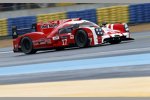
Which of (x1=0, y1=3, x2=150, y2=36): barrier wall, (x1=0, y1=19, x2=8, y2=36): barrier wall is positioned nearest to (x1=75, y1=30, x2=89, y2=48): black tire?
(x1=0, y1=3, x2=150, y2=36): barrier wall

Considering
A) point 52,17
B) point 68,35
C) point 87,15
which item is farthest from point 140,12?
point 68,35

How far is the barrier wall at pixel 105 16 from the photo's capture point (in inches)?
989

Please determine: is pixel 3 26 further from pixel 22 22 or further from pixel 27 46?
pixel 27 46

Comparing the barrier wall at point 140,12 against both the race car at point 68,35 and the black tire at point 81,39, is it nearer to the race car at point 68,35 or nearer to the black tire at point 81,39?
the race car at point 68,35

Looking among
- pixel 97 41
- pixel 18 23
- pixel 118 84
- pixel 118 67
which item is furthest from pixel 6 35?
pixel 118 84

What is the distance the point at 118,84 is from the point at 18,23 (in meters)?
20.1

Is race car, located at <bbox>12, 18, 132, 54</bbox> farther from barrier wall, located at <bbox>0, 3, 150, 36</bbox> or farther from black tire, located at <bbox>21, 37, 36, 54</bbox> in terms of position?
barrier wall, located at <bbox>0, 3, 150, 36</bbox>

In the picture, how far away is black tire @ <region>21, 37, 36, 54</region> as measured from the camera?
17.2 m

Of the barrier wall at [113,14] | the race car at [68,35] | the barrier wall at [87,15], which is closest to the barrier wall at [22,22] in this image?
the barrier wall at [87,15]

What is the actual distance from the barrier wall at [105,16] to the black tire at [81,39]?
9.92 meters

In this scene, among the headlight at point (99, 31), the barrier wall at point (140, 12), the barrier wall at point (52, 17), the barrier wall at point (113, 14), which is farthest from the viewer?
the barrier wall at point (52, 17)

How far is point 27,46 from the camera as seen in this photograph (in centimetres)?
1736

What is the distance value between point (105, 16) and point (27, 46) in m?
9.37

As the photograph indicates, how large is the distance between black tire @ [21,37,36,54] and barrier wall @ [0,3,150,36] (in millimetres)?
9114
